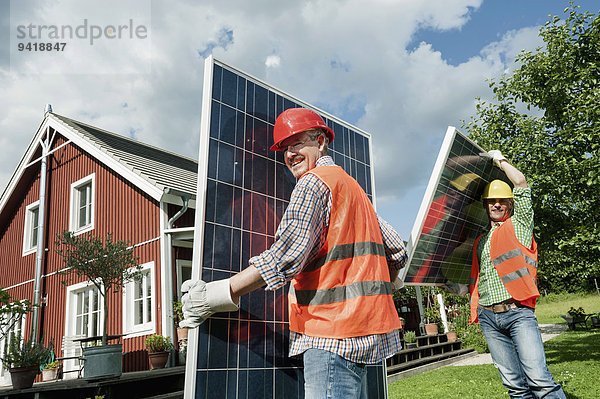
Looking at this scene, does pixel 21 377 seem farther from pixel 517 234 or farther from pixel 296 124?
pixel 517 234

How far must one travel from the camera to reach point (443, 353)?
14.7 m

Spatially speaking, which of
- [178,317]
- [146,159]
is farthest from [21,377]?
[146,159]

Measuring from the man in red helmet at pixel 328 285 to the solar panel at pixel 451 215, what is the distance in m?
1.87

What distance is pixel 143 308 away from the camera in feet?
36.5

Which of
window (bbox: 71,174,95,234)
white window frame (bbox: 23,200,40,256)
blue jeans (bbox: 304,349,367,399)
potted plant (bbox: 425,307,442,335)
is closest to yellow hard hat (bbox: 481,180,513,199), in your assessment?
blue jeans (bbox: 304,349,367,399)

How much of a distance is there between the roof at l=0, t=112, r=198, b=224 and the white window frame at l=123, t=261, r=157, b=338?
2002 millimetres

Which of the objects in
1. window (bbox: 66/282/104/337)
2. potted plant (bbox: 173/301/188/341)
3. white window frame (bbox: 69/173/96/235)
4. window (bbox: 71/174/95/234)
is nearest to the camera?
potted plant (bbox: 173/301/188/341)

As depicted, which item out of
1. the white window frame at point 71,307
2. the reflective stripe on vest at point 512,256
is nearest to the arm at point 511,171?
the reflective stripe on vest at point 512,256

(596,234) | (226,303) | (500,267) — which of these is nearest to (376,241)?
(226,303)

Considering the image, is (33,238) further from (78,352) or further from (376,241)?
(376,241)

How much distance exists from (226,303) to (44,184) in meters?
15.0

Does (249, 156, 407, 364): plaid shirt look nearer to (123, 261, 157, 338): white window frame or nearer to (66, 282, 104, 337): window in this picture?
(123, 261, 157, 338): white window frame

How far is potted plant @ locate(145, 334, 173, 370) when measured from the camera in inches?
391

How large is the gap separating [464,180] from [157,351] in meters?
8.38
